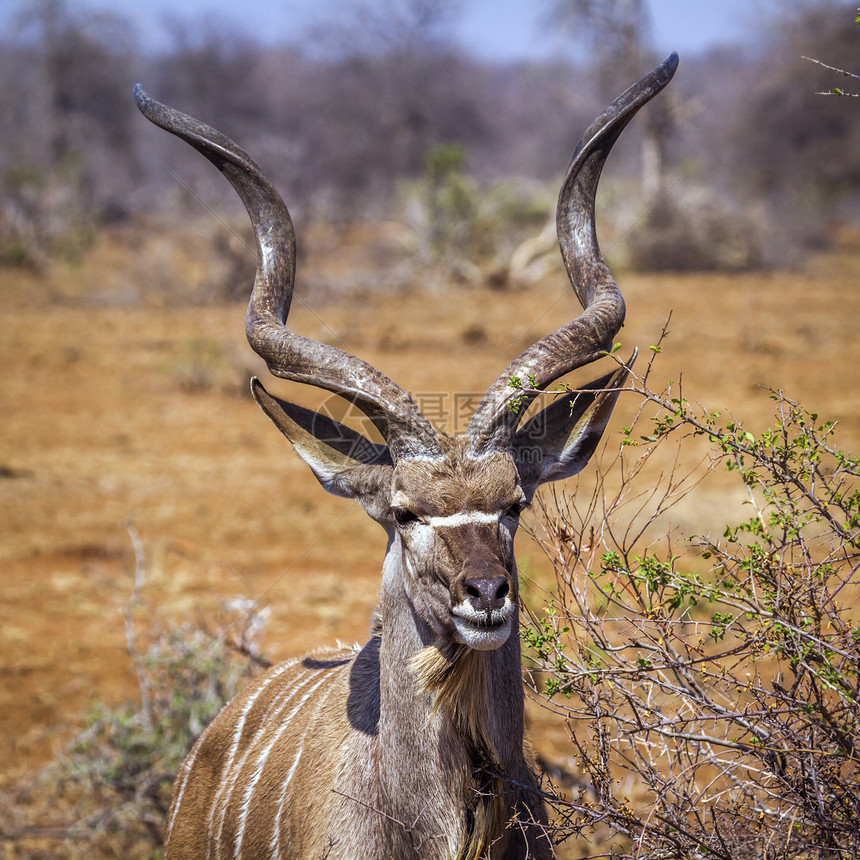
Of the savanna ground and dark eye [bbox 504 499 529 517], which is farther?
the savanna ground

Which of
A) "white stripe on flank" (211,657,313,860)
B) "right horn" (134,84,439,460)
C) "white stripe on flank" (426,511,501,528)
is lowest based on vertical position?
"white stripe on flank" (211,657,313,860)

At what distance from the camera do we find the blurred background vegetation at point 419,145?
76.1ft

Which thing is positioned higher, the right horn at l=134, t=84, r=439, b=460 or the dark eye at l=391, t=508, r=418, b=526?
the right horn at l=134, t=84, r=439, b=460

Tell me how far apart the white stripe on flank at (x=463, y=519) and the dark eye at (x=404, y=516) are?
0.11 metres

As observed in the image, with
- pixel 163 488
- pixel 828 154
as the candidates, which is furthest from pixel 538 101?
pixel 163 488

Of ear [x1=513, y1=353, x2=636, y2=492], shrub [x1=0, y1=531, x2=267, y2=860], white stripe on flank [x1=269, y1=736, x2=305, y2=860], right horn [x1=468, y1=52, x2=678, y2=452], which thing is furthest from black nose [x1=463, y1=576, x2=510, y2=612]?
shrub [x1=0, y1=531, x2=267, y2=860]

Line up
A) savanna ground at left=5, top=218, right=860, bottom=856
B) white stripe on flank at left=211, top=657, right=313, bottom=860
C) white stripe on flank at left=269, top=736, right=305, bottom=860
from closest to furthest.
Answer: white stripe on flank at left=269, top=736, right=305, bottom=860
white stripe on flank at left=211, top=657, right=313, bottom=860
savanna ground at left=5, top=218, right=860, bottom=856

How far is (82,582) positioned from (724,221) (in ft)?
64.5

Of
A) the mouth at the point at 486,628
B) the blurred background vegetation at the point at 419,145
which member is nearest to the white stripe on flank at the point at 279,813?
the mouth at the point at 486,628

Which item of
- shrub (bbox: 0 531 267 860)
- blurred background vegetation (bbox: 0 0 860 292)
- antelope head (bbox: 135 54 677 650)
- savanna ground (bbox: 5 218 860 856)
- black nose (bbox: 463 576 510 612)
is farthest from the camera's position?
blurred background vegetation (bbox: 0 0 860 292)

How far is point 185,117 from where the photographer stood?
3529 millimetres

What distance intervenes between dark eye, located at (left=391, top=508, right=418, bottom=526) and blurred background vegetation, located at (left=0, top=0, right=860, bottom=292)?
14503 mm

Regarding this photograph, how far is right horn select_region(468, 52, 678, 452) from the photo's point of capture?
9.87 ft

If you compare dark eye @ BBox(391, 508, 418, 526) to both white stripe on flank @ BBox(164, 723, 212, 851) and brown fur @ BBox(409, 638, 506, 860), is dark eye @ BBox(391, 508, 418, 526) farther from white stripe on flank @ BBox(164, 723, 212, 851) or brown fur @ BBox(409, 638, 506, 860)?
white stripe on flank @ BBox(164, 723, 212, 851)
